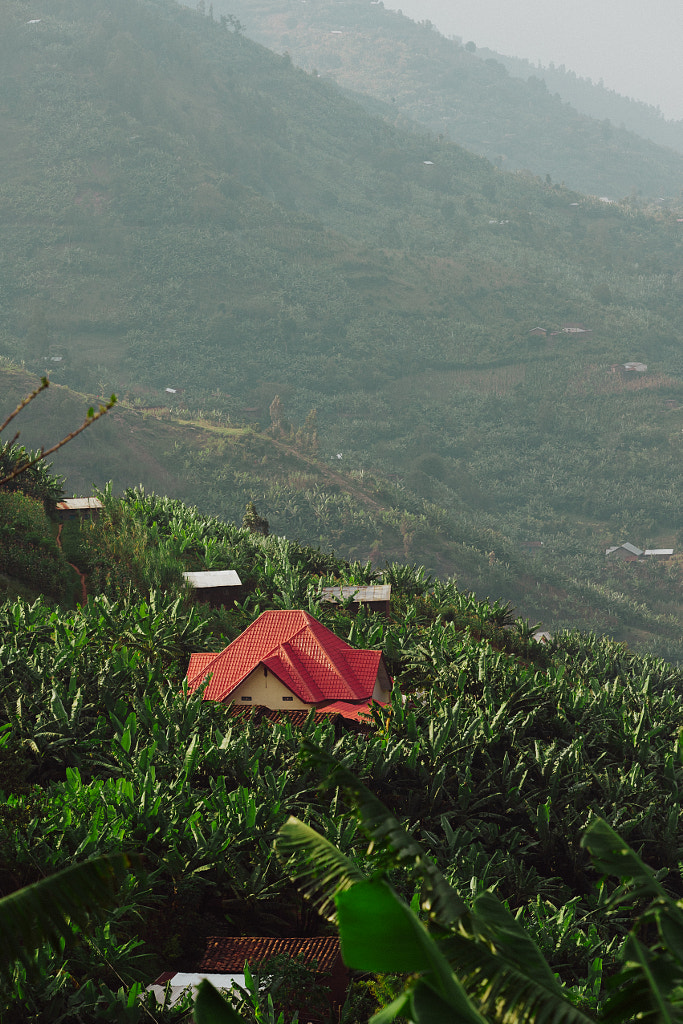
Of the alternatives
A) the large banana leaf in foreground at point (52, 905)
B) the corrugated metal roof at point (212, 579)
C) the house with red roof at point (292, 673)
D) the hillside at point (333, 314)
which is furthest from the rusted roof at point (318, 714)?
the hillside at point (333, 314)

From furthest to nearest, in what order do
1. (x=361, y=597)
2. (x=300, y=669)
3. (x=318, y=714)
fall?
→ (x=361, y=597) → (x=300, y=669) → (x=318, y=714)

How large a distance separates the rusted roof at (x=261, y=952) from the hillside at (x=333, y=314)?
1574 inches

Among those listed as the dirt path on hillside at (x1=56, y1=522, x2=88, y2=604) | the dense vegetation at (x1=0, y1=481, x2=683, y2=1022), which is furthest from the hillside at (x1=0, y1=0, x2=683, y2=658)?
Result: the dense vegetation at (x1=0, y1=481, x2=683, y2=1022)

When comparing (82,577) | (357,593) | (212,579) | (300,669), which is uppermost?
(300,669)

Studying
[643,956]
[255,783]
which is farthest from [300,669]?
[643,956]

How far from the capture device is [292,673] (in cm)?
1085

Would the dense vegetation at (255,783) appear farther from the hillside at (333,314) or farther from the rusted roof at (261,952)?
the hillside at (333,314)

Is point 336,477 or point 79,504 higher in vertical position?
point 79,504

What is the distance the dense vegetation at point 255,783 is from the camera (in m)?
5.74

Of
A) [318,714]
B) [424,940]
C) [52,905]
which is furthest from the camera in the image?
[318,714]

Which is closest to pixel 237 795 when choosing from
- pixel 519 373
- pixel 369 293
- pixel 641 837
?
pixel 641 837

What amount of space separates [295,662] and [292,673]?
21 cm

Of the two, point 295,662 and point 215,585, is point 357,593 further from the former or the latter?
point 295,662

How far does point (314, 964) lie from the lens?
17.0ft
